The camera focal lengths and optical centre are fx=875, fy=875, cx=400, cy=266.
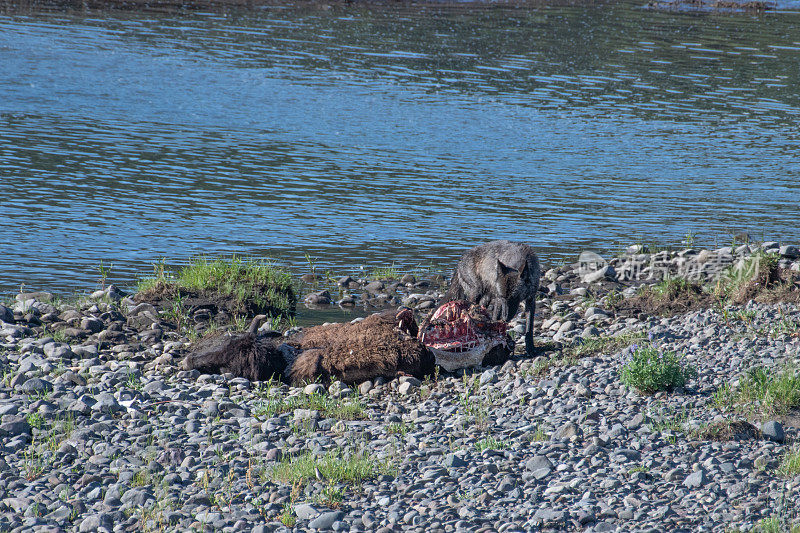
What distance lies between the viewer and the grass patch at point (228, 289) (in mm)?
12000

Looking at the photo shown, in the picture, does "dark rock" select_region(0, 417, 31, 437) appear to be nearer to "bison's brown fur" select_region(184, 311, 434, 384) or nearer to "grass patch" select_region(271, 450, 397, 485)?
"bison's brown fur" select_region(184, 311, 434, 384)

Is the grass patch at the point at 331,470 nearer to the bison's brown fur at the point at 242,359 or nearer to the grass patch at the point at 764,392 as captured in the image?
the bison's brown fur at the point at 242,359

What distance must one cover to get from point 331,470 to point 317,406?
68.7 inches

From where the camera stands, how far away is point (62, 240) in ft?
49.8

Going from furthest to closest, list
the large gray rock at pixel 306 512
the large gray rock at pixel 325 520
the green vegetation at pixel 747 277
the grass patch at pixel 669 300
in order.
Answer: the grass patch at pixel 669 300
the green vegetation at pixel 747 277
the large gray rock at pixel 306 512
the large gray rock at pixel 325 520

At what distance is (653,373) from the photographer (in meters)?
7.87

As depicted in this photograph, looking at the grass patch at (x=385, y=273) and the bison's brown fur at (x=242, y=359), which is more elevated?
the bison's brown fur at (x=242, y=359)

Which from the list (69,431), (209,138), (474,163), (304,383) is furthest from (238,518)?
(209,138)

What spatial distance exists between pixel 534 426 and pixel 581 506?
153cm

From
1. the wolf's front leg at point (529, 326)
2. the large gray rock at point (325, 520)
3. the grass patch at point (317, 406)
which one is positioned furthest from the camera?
the wolf's front leg at point (529, 326)

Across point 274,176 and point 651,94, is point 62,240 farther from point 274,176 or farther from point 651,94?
point 651,94

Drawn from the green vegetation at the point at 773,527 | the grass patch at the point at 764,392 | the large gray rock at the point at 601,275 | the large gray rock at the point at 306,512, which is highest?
the grass patch at the point at 764,392

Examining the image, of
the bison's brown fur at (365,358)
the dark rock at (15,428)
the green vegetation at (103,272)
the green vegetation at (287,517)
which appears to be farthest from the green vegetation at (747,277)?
the green vegetation at (103,272)

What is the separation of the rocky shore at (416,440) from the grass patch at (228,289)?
129cm
